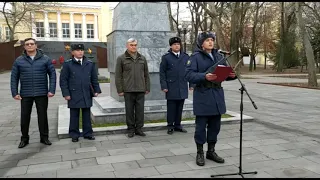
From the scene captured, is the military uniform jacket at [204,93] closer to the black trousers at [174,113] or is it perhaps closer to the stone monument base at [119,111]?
the black trousers at [174,113]

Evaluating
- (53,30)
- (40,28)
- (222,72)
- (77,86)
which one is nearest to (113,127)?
(77,86)

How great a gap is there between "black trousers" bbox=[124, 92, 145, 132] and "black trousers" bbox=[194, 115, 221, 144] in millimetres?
1919

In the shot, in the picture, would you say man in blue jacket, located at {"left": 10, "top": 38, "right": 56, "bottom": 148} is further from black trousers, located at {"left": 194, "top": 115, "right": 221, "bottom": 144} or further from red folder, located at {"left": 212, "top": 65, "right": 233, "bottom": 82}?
red folder, located at {"left": 212, "top": 65, "right": 233, "bottom": 82}

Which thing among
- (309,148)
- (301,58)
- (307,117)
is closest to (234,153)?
(309,148)

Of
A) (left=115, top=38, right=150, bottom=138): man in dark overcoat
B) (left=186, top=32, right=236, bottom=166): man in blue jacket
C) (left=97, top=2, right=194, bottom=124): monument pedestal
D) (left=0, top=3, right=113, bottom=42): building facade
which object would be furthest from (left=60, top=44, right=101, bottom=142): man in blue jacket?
(left=0, top=3, right=113, bottom=42): building facade

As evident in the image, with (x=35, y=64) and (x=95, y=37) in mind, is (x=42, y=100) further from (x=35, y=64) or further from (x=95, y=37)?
(x=95, y=37)

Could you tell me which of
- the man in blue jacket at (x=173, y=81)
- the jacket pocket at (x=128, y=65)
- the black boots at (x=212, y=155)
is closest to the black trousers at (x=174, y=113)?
the man in blue jacket at (x=173, y=81)

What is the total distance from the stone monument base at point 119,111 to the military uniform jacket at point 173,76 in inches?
38.8

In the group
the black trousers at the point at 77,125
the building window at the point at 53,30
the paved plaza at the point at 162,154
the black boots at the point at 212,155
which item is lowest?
the paved plaza at the point at 162,154

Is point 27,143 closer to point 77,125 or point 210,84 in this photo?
point 77,125

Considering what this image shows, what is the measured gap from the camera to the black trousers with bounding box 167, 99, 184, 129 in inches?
251

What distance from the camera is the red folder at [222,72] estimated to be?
386cm

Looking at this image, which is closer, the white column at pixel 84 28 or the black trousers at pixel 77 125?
the black trousers at pixel 77 125

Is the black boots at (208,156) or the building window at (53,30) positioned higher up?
the building window at (53,30)
